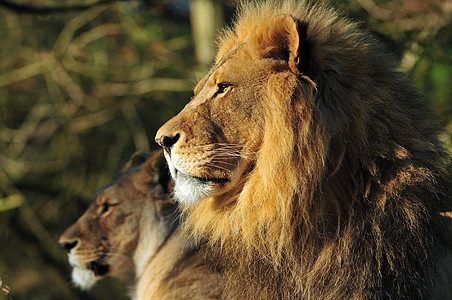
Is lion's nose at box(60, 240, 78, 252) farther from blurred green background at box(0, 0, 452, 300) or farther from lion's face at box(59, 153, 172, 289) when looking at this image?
blurred green background at box(0, 0, 452, 300)

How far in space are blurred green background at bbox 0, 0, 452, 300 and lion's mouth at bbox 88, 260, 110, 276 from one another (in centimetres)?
261

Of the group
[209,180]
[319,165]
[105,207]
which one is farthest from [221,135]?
[105,207]

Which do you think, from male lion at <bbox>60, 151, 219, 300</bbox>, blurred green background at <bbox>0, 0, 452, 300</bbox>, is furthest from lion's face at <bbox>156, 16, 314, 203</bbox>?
blurred green background at <bbox>0, 0, 452, 300</bbox>

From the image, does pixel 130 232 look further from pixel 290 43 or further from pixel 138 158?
pixel 290 43

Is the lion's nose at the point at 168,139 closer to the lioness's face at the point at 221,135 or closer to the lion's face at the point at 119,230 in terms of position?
the lioness's face at the point at 221,135

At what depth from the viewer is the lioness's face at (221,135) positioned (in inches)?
109

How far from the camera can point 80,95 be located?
25.9 feet

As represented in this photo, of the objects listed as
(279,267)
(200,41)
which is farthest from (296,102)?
(200,41)

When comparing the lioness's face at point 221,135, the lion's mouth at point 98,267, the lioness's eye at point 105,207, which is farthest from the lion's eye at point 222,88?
the lion's mouth at point 98,267

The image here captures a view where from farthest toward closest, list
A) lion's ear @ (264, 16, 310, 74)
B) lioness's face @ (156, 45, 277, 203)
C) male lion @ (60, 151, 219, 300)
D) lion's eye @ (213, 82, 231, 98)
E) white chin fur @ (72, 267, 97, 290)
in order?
1. white chin fur @ (72, 267, 97, 290)
2. male lion @ (60, 151, 219, 300)
3. lion's eye @ (213, 82, 231, 98)
4. lioness's face @ (156, 45, 277, 203)
5. lion's ear @ (264, 16, 310, 74)

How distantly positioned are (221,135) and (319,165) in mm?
487

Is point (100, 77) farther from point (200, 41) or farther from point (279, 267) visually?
point (279, 267)

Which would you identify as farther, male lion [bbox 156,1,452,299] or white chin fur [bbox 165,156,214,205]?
white chin fur [bbox 165,156,214,205]

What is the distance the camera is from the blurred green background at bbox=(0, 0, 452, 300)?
754cm
